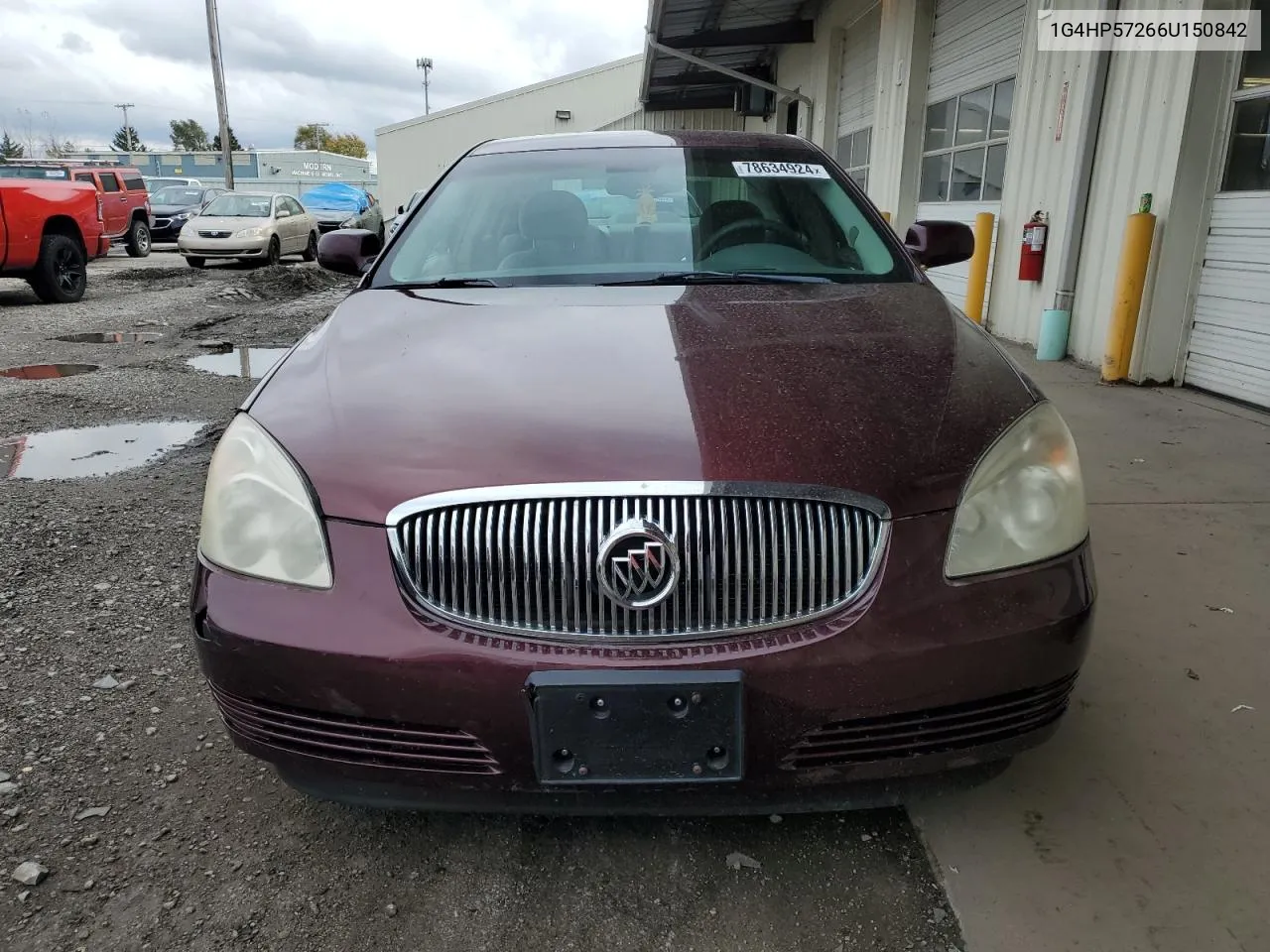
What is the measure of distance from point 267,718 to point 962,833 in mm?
1334

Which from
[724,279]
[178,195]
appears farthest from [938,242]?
[178,195]

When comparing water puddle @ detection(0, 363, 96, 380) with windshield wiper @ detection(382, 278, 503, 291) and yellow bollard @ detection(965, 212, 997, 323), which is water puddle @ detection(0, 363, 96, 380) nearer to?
windshield wiper @ detection(382, 278, 503, 291)

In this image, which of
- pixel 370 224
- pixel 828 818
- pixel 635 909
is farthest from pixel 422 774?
pixel 370 224

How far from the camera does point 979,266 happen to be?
7.73 m

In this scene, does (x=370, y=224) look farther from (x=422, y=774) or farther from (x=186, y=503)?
(x=422, y=774)

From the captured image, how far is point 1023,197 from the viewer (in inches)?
279

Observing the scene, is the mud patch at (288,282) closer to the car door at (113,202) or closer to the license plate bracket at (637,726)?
the car door at (113,202)

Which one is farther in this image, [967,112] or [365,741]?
[967,112]

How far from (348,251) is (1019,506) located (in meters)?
2.43

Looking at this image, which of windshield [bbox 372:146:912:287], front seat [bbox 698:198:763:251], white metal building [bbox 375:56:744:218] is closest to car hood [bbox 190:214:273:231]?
white metal building [bbox 375:56:744:218]

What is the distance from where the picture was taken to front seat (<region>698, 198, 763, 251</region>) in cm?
272

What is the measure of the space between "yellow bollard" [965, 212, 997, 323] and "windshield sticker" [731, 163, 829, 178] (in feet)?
16.1

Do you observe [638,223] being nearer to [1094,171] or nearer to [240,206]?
[1094,171]

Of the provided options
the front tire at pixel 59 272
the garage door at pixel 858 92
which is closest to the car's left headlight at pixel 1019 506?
the garage door at pixel 858 92
